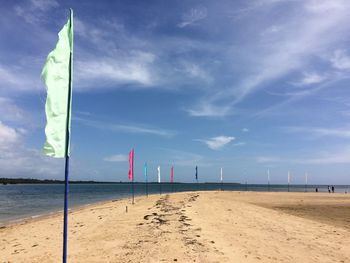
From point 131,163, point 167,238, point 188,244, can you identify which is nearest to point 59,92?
point 188,244

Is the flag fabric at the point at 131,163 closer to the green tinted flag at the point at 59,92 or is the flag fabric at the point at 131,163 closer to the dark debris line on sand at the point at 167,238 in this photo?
the dark debris line on sand at the point at 167,238

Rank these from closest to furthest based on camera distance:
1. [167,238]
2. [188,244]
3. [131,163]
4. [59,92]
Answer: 1. [59,92]
2. [188,244]
3. [167,238]
4. [131,163]

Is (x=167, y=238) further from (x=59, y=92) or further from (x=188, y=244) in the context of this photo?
(x=59, y=92)

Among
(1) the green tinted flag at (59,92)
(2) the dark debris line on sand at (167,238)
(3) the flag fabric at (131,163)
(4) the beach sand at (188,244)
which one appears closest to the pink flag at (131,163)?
(3) the flag fabric at (131,163)

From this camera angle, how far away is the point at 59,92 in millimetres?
7367

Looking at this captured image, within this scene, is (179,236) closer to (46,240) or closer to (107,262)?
(107,262)

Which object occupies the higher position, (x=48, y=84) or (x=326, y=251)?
(x=48, y=84)

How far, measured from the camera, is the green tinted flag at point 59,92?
7082 mm

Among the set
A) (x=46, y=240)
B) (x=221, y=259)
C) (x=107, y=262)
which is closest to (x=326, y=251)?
(x=221, y=259)

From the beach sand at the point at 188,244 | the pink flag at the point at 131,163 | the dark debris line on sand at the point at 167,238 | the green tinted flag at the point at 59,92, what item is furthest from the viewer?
the pink flag at the point at 131,163

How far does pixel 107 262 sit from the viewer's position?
11445 mm

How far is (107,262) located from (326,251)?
8.51 m

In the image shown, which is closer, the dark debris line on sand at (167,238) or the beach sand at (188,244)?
the beach sand at (188,244)

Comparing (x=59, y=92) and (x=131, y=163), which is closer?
(x=59, y=92)
